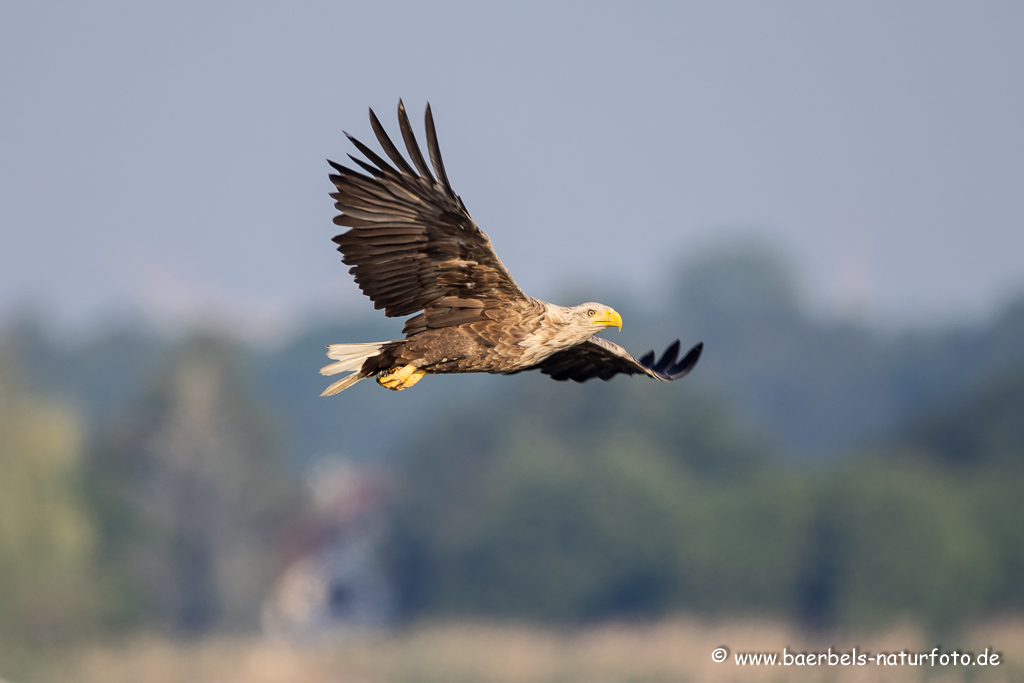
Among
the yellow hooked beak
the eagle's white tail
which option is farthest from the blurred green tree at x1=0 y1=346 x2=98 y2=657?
the yellow hooked beak

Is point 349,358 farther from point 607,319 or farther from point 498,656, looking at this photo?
point 498,656

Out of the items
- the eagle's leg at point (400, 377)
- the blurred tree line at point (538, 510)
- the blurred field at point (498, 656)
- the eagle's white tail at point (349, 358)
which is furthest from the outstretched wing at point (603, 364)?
the blurred tree line at point (538, 510)

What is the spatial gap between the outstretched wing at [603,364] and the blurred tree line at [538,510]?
26.9m

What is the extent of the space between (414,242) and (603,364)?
267 centimetres

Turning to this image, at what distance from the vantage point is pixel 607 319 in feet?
31.8

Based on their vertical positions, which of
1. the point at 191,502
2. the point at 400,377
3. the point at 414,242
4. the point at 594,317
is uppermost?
the point at 191,502

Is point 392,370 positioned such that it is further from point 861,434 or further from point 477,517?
point 861,434

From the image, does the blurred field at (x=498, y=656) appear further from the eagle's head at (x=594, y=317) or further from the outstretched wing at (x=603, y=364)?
the eagle's head at (x=594, y=317)

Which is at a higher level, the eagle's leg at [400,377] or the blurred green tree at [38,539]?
the blurred green tree at [38,539]

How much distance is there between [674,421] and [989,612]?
18.6m

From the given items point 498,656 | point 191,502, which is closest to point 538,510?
point 191,502

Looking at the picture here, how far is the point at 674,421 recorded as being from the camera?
54.1 meters

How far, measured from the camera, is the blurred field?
27.6 metres

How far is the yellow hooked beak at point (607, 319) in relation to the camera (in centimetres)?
963
